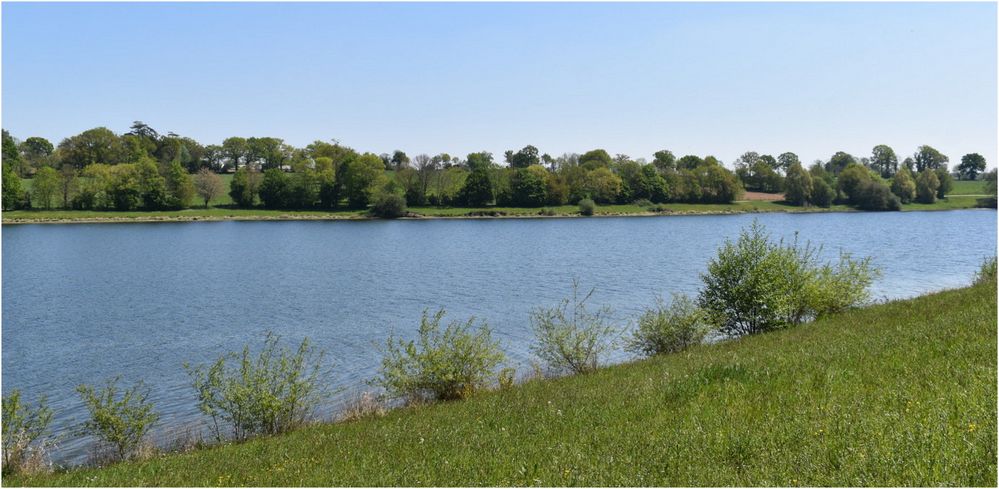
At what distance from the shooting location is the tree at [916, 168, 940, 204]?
179 meters

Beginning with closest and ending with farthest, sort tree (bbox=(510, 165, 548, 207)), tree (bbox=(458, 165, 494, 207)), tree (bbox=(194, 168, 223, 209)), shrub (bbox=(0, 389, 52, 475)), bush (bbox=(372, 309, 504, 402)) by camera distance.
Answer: shrub (bbox=(0, 389, 52, 475)) < bush (bbox=(372, 309, 504, 402)) < tree (bbox=(194, 168, 223, 209)) < tree (bbox=(458, 165, 494, 207)) < tree (bbox=(510, 165, 548, 207))

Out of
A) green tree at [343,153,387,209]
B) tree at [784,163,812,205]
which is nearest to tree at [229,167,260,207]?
→ green tree at [343,153,387,209]

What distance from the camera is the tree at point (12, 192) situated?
118613 mm

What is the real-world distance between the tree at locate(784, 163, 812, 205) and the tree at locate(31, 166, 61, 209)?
16620 centimetres

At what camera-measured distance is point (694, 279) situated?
4788 centimetres

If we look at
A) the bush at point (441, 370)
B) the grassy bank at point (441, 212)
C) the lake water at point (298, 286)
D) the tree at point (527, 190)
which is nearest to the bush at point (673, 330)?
the lake water at point (298, 286)

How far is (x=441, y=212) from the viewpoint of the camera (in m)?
146

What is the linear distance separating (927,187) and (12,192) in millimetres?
207647

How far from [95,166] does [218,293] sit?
11424 centimetres

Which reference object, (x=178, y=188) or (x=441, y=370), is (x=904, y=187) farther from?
(x=441, y=370)

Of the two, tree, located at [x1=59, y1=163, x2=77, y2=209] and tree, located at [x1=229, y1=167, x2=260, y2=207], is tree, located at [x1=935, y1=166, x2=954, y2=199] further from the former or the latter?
tree, located at [x1=59, y1=163, x2=77, y2=209]

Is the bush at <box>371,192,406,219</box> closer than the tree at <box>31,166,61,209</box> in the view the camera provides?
No

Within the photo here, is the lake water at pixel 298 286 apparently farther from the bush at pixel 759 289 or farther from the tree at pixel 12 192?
the tree at pixel 12 192

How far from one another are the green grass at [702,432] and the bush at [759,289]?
6.50 meters
